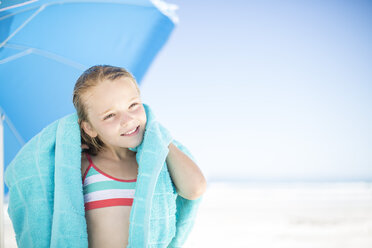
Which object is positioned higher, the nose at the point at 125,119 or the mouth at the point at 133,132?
the nose at the point at 125,119

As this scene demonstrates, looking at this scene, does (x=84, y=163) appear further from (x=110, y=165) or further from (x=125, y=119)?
(x=125, y=119)

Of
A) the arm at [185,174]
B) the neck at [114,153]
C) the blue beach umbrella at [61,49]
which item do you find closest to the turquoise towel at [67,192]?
the arm at [185,174]

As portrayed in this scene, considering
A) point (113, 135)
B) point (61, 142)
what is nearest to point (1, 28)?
point (61, 142)

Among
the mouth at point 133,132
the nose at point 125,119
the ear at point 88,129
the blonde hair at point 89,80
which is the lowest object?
the ear at point 88,129

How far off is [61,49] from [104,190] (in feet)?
2.81

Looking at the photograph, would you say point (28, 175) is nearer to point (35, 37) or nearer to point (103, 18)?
point (35, 37)

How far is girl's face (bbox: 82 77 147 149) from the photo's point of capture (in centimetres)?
136

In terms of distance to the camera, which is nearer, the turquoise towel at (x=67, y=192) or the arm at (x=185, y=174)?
the turquoise towel at (x=67, y=192)

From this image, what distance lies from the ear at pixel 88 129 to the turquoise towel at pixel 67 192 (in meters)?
0.04

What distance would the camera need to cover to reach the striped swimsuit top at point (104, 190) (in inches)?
56.3

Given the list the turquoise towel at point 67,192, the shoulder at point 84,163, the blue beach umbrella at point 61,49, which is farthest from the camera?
the blue beach umbrella at point 61,49

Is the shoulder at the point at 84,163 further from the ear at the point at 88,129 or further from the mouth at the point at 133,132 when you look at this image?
the mouth at the point at 133,132

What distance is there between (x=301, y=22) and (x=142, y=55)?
14.7m

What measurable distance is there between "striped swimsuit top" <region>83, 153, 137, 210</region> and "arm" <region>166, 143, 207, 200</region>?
214 mm
